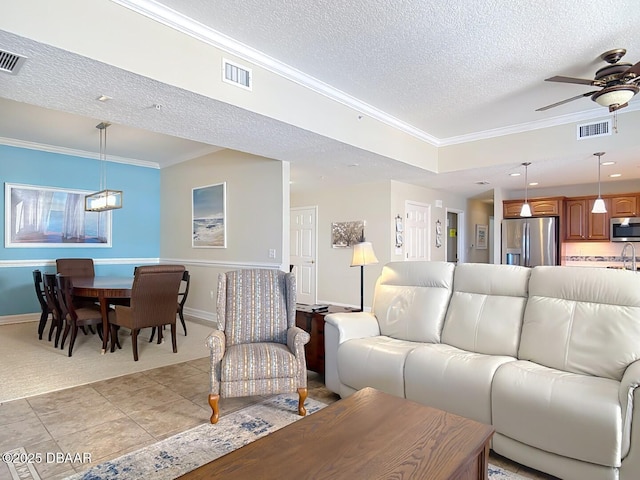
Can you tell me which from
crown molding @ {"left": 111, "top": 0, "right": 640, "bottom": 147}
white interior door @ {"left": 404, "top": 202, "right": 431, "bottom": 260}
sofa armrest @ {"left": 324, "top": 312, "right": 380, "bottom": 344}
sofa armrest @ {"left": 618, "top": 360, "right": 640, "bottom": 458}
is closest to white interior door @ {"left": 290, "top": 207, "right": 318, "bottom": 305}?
white interior door @ {"left": 404, "top": 202, "right": 431, "bottom": 260}

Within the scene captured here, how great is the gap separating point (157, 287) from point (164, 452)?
2.13m

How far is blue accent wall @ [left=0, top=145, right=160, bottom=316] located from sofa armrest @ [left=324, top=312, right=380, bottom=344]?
212 inches

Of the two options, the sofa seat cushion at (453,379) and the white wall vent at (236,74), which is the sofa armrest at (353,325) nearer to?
the sofa seat cushion at (453,379)

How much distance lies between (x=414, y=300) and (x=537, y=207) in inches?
183

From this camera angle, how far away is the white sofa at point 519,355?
178 centimetres

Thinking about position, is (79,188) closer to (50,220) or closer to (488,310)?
(50,220)

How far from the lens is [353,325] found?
302cm

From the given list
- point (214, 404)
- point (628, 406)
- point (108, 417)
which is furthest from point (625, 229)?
point (108, 417)

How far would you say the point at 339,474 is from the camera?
1.28 metres

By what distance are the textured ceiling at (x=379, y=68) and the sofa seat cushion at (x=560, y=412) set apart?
7.74ft

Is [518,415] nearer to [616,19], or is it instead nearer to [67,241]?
[616,19]

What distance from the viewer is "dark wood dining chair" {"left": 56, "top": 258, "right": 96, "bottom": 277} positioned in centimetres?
542

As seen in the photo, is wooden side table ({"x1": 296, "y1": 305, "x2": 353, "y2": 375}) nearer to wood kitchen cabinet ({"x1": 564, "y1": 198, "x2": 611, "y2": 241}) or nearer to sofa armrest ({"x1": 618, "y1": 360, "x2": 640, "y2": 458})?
sofa armrest ({"x1": 618, "y1": 360, "x2": 640, "y2": 458})

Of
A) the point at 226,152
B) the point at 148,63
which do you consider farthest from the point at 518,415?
the point at 226,152
